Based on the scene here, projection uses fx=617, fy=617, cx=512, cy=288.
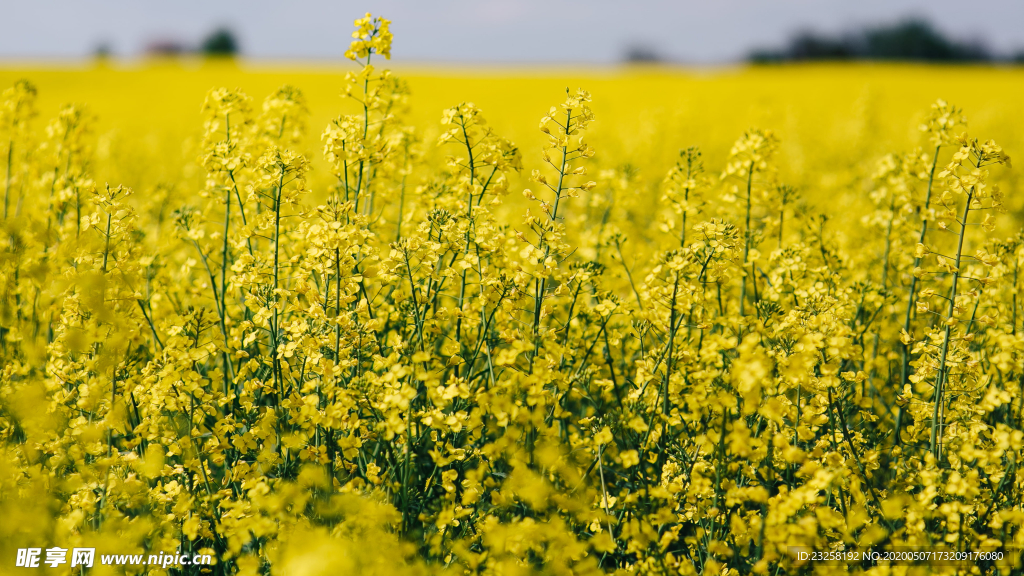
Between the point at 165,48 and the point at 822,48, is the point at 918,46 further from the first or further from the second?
the point at 165,48

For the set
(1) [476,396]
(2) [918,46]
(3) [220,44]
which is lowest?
(1) [476,396]

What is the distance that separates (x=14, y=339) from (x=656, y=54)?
66376 mm

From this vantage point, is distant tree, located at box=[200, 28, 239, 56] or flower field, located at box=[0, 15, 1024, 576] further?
distant tree, located at box=[200, 28, 239, 56]

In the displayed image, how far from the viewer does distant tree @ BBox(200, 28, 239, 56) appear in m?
61.0

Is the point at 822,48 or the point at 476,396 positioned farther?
the point at 822,48

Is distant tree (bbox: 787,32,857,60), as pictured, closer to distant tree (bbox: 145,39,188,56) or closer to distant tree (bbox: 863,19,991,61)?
distant tree (bbox: 863,19,991,61)

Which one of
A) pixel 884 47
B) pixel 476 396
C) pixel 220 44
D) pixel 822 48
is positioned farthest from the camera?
A: pixel 220 44

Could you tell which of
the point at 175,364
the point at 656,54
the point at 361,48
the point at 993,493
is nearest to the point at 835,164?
the point at 993,493

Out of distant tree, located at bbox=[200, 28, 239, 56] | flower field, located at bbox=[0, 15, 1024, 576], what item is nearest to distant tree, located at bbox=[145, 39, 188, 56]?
distant tree, located at bbox=[200, 28, 239, 56]

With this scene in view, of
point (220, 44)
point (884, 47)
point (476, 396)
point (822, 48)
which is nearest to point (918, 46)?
point (884, 47)

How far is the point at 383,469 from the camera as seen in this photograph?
267cm

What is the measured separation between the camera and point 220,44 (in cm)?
6116

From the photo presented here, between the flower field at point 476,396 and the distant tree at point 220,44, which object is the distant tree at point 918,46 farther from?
the flower field at point 476,396

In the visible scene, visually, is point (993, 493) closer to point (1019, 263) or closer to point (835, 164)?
point (1019, 263)
